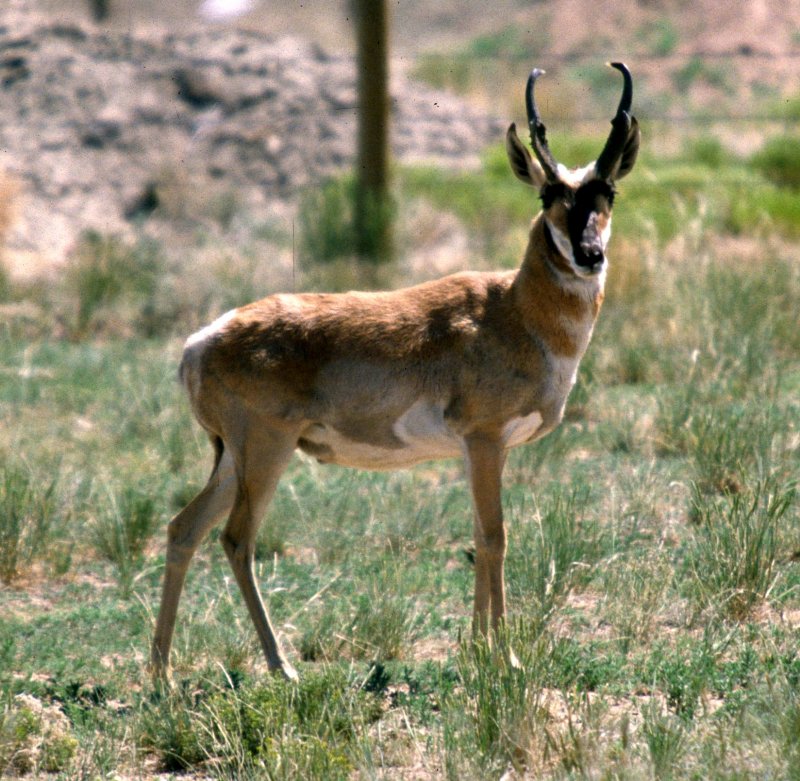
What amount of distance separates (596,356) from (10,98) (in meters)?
15.0

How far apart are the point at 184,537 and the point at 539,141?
8.70 feet

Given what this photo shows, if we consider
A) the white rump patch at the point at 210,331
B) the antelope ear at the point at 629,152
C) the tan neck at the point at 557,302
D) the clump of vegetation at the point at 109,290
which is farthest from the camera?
the clump of vegetation at the point at 109,290

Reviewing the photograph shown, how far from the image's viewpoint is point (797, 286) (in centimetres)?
1265

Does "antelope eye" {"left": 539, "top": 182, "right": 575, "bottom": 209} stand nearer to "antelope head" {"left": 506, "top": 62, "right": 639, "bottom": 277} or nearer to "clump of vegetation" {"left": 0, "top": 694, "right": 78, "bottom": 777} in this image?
"antelope head" {"left": 506, "top": 62, "right": 639, "bottom": 277}

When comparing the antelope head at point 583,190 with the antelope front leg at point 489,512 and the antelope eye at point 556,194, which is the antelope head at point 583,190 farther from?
the antelope front leg at point 489,512

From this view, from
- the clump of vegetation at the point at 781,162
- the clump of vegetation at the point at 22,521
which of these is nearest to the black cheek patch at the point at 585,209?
the clump of vegetation at the point at 22,521

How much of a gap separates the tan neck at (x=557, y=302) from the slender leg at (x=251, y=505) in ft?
4.59

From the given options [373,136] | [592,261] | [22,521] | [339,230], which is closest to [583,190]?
[592,261]

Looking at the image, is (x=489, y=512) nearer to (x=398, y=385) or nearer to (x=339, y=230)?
(x=398, y=385)

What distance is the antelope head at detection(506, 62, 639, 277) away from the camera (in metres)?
6.32

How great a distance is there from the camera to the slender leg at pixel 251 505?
664 centimetres

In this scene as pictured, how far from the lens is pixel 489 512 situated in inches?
263

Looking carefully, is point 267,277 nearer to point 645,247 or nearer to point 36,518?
point 645,247

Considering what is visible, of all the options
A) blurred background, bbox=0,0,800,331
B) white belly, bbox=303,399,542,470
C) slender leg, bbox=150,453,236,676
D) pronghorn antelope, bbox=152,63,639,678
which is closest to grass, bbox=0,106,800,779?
slender leg, bbox=150,453,236,676
